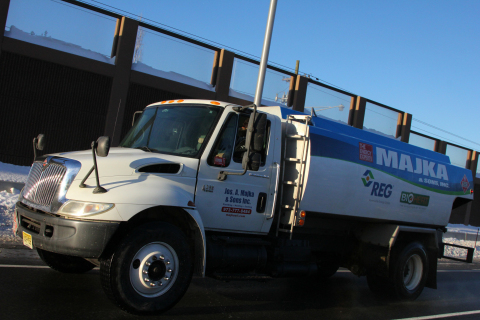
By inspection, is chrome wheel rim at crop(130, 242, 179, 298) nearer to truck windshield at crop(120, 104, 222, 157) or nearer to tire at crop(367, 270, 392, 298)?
truck windshield at crop(120, 104, 222, 157)

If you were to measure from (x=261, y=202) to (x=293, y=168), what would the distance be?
31.7 inches

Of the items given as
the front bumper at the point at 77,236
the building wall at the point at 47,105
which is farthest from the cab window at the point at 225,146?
the building wall at the point at 47,105

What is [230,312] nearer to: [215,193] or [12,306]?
[215,193]

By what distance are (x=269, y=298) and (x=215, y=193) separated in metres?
2.04

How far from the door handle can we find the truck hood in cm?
115

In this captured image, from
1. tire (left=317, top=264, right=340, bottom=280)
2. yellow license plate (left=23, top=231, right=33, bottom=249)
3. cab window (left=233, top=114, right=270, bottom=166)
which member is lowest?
tire (left=317, top=264, right=340, bottom=280)

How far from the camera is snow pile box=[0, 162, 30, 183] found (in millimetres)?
13445

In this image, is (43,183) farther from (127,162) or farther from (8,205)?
(8,205)

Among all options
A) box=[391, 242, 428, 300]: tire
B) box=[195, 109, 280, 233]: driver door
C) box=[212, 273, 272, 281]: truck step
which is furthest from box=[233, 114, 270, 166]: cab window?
box=[391, 242, 428, 300]: tire

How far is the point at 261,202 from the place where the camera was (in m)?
6.27

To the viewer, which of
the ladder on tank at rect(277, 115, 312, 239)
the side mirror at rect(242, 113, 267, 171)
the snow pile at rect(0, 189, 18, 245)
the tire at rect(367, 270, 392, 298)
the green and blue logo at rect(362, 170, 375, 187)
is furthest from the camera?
the snow pile at rect(0, 189, 18, 245)

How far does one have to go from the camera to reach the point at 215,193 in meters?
5.77

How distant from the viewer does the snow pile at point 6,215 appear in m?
8.08

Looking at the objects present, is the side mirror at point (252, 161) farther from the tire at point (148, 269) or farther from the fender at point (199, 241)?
the tire at point (148, 269)
